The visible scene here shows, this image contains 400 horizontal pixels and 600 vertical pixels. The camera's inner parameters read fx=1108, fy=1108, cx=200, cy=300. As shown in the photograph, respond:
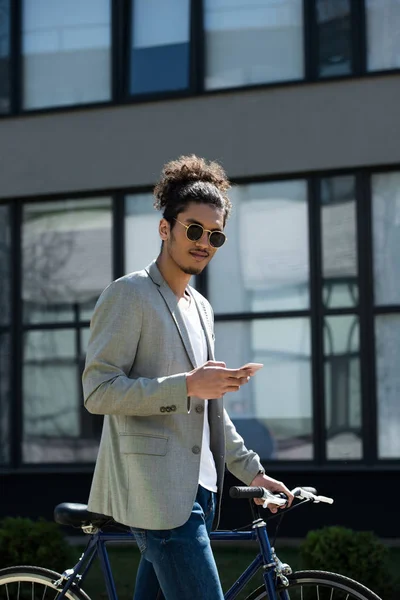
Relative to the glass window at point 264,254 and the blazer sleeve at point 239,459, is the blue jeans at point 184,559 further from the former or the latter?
the glass window at point 264,254

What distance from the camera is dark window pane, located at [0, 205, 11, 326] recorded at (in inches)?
443

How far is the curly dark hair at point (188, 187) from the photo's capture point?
367cm

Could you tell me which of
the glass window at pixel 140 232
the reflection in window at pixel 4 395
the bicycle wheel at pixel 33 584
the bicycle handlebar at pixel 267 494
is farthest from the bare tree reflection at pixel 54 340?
the bicycle handlebar at pixel 267 494

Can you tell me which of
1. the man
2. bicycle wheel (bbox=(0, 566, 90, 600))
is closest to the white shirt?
the man

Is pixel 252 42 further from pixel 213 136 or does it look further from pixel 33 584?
pixel 33 584

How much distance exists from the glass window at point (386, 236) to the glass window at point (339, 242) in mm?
192

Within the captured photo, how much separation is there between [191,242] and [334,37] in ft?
23.5

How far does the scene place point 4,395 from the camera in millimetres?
11172

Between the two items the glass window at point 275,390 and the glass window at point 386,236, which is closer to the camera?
the glass window at point 386,236

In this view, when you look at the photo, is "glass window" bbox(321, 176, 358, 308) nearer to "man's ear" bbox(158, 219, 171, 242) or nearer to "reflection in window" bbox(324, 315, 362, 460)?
"reflection in window" bbox(324, 315, 362, 460)

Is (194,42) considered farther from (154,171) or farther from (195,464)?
(195,464)

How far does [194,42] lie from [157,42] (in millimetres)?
414

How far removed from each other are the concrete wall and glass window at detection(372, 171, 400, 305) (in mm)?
258

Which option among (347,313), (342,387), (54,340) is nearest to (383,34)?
→ (347,313)
